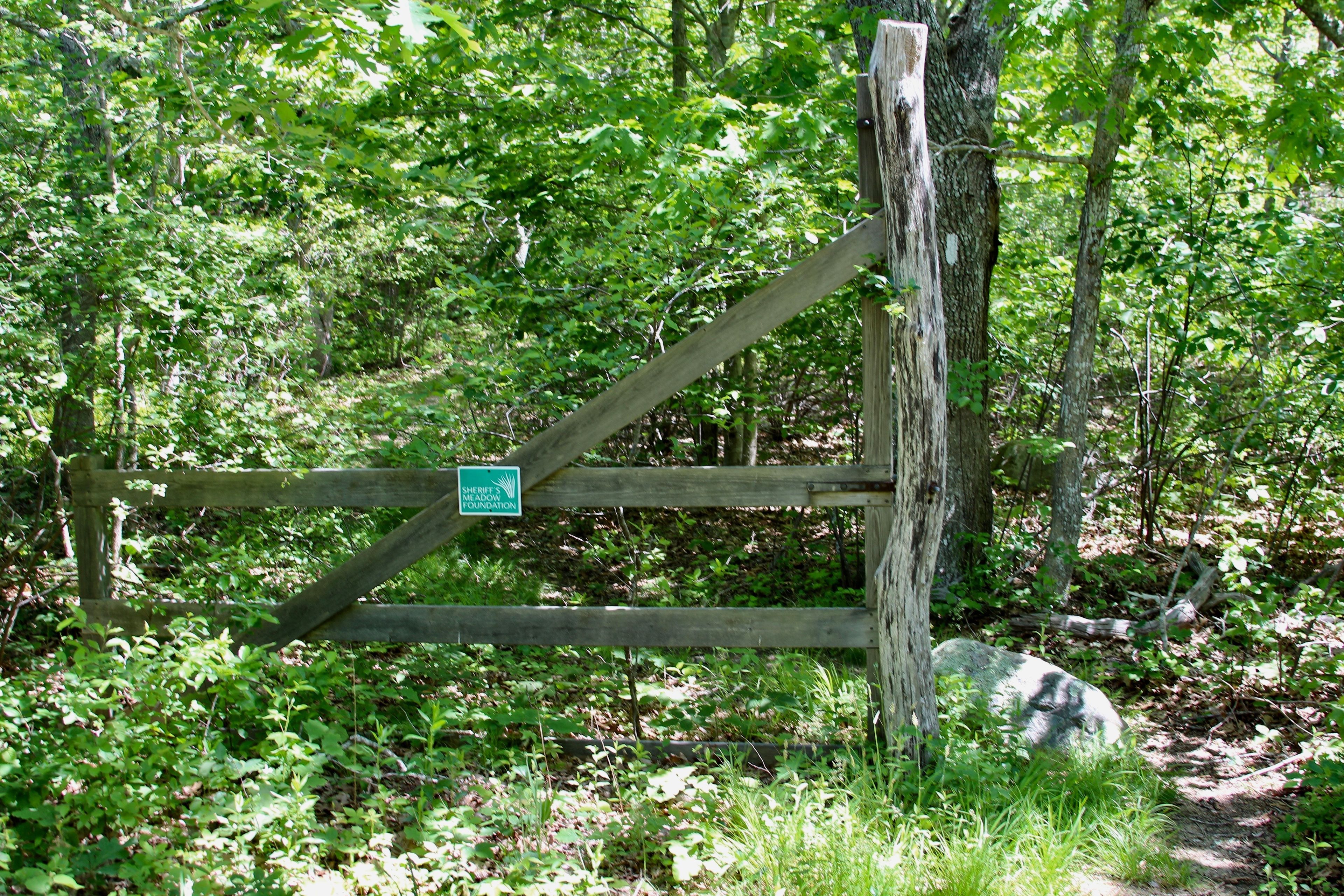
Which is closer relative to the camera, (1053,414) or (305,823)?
(305,823)

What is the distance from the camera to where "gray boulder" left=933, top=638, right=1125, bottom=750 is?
184 inches

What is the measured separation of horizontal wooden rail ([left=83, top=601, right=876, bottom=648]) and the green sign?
464 millimetres

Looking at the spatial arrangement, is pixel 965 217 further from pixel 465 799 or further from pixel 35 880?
pixel 35 880

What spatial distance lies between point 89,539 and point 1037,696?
15.7ft

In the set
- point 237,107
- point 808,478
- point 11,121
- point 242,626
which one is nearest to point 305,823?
point 242,626

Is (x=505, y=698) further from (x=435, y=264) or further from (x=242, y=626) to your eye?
(x=435, y=264)

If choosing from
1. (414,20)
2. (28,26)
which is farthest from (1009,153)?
(28,26)

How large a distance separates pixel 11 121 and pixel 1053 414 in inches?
340

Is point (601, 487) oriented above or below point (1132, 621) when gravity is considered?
above

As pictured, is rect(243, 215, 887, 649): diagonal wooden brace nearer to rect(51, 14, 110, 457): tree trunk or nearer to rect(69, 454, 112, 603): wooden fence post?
rect(69, 454, 112, 603): wooden fence post

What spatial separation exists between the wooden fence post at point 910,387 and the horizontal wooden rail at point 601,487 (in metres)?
0.18

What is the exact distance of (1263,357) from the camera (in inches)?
257

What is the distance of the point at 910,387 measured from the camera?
157 inches

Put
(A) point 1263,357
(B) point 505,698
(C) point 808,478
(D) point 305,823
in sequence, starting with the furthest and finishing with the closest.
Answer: (A) point 1263,357 → (B) point 505,698 → (C) point 808,478 → (D) point 305,823
